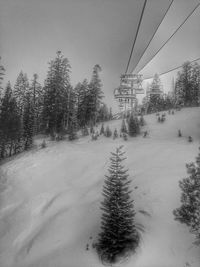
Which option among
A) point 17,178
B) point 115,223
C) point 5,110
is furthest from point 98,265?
point 5,110

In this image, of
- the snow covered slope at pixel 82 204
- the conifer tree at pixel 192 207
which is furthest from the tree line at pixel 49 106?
the conifer tree at pixel 192 207

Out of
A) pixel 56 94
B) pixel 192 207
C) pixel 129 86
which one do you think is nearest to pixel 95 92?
pixel 129 86

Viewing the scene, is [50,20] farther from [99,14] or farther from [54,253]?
[54,253]

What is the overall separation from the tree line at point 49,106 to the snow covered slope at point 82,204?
19.6 ft

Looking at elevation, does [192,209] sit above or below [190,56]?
below

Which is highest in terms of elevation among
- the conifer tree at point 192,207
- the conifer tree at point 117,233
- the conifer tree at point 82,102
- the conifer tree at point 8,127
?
the conifer tree at point 82,102

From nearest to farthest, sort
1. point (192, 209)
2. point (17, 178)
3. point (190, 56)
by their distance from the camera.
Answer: point (192, 209) < point (190, 56) < point (17, 178)

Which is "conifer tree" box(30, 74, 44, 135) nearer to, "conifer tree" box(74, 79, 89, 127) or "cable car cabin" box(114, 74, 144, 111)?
"conifer tree" box(74, 79, 89, 127)

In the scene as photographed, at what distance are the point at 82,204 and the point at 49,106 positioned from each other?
17.6 metres

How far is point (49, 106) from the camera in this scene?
86.3 ft

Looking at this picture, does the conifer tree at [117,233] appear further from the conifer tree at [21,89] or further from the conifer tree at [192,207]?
the conifer tree at [21,89]

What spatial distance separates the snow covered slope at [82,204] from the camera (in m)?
8.05

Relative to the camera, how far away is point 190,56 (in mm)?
11914

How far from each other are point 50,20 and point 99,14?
2144mm
